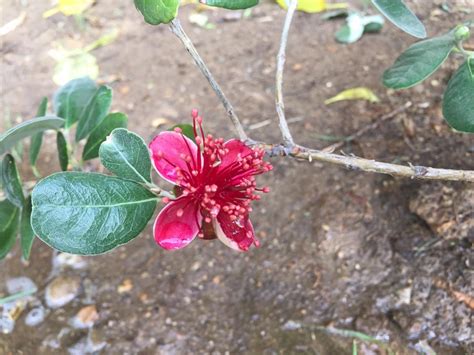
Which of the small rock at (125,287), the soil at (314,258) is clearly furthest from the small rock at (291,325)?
the small rock at (125,287)

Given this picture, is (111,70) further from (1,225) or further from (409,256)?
(409,256)

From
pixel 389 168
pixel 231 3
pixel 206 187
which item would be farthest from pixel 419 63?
pixel 206 187

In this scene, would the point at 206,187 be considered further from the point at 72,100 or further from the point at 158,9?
the point at 72,100

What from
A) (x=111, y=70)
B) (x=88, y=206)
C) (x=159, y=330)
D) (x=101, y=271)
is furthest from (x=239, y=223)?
(x=111, y=70)

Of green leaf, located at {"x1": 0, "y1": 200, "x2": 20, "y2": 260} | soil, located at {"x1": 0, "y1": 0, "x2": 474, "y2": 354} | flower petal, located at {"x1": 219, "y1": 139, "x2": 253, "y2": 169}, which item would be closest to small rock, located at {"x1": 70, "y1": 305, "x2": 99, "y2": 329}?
soil, located at {"x1": 0, "y1": 0, "x2": 474, "y2": 354}

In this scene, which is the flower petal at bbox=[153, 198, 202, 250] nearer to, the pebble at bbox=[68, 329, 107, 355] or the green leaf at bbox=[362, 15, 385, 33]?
the pebble at bbox=[68, 329, 107, 355]

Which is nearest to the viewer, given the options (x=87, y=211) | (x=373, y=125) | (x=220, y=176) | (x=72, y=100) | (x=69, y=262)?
(x=87, y=211)

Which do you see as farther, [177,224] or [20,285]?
[20,285]
